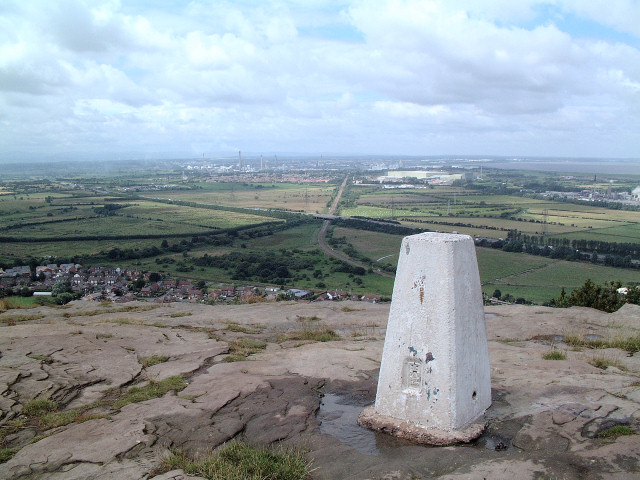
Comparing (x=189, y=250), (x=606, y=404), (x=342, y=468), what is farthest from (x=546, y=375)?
(x=189, y=250)

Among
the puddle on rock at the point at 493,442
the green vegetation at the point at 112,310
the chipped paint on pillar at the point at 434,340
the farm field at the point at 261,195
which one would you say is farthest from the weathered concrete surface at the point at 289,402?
the farm field at the point at 261,195

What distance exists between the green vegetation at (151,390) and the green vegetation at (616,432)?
20.5 ft

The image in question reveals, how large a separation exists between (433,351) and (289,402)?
249 cm

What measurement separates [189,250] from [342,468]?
42752 mm

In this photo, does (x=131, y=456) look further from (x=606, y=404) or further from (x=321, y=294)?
(x=321, y=294)

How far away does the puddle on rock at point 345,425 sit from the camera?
6.18 m

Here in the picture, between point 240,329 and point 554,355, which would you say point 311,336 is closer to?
point 240,329

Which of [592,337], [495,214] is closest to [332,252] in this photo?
[495,214]

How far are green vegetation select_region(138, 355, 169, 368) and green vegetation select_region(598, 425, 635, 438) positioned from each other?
303 inches

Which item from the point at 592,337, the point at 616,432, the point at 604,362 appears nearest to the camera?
the point at 616,432

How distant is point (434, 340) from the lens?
6.24 m

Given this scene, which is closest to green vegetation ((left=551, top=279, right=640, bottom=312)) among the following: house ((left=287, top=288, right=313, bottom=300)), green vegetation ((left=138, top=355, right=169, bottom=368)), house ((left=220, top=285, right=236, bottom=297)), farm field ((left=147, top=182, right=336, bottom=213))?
house ((left=287, top=288, right=313, bottom=300))

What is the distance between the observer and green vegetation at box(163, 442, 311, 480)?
509cm

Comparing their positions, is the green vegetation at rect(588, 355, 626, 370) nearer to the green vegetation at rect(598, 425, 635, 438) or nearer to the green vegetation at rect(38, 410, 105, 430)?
the green vegetation at rect(598, 425, 635, 438)
